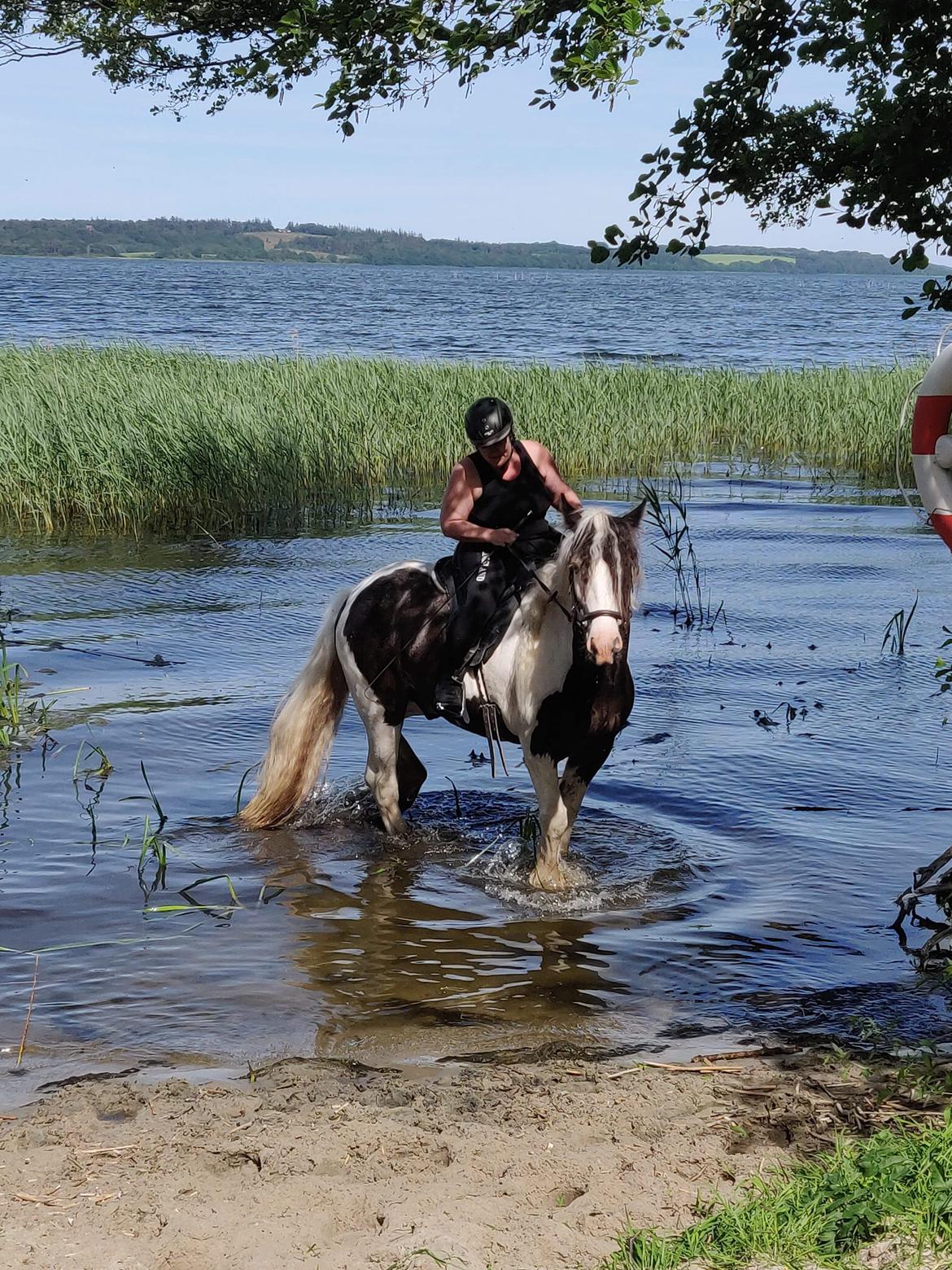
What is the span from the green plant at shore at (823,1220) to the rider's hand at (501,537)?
3161 mm

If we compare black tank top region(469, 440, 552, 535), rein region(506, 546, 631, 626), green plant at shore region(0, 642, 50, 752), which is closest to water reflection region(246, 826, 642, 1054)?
rein region(506, 546, 631, 626)

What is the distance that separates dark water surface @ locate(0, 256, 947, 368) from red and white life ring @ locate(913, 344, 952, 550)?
21687 millimetres

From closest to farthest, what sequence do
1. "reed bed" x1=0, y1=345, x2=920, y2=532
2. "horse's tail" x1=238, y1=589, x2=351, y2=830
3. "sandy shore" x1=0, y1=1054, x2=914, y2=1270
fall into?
"sandy shore" x1=0, y1=1054, x2=914, y2=1270
"horse's tail" x1=238, y1=589, x2=351, y2=830
"reed bed" x1=0, y1=345, x2=920, y2=532

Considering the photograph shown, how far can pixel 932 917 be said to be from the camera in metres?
5.73

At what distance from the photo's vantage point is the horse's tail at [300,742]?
7004 mm

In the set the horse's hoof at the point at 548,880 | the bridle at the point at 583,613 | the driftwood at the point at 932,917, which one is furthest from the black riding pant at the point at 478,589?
the driftwood at the point at 932,917

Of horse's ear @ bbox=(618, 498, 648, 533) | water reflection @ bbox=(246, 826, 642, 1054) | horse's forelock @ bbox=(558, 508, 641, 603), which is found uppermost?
horse's ear @ bbox=(618, 498, 648, 533)

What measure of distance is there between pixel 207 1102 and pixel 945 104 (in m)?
4.57

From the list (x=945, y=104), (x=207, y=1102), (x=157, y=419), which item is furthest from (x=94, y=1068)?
(x=157, y=419)

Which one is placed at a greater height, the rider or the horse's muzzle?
the rider

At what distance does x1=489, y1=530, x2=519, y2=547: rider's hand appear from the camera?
5793mm

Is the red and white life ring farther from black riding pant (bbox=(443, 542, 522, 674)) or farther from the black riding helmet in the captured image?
black riding pant (bbox=(443, 542, 522, 674))

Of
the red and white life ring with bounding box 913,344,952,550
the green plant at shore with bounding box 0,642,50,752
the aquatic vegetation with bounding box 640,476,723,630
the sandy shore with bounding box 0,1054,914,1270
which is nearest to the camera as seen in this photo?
the sandy shore with bounding box 0,1054,914,1270

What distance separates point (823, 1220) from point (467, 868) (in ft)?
12.1
